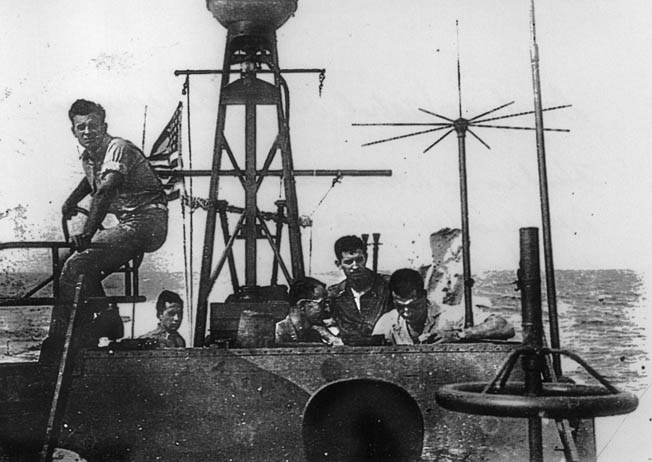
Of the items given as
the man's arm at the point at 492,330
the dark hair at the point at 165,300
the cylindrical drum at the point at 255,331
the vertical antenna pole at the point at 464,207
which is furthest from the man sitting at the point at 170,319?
the vertical antenna pole at the point at 464,207

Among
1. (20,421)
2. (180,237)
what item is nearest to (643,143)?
(180,237)

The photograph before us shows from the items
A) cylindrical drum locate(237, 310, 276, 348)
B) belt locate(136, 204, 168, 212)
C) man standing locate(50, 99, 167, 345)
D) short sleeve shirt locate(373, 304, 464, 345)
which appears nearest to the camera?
cylindrical drum locate(237, 310, 276, 348)

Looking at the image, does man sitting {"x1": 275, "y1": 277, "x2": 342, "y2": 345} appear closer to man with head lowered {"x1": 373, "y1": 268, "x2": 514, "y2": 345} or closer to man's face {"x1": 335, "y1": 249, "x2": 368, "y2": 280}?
man with head lowered {"x1": 373, "y1": 268, "x2": 514, "y2": 345}

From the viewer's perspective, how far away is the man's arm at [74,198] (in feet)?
22.7

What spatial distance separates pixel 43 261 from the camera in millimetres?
10734

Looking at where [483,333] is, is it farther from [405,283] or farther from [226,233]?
[226,233]

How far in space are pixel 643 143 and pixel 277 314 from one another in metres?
4.24

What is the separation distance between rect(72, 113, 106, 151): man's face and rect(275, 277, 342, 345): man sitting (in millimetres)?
2150

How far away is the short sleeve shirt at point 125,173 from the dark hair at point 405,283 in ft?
7.38

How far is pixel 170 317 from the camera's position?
7.02 meters

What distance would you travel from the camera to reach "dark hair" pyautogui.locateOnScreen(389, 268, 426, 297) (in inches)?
259

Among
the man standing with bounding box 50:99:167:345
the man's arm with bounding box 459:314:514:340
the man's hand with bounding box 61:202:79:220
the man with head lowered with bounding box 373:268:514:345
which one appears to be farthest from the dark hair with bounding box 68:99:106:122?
the man's arm with bounding box 459:314:514:340

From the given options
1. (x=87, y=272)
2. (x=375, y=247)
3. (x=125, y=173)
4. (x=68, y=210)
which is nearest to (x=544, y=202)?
(x=375, y=247)

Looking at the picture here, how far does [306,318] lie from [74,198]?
243 cm
